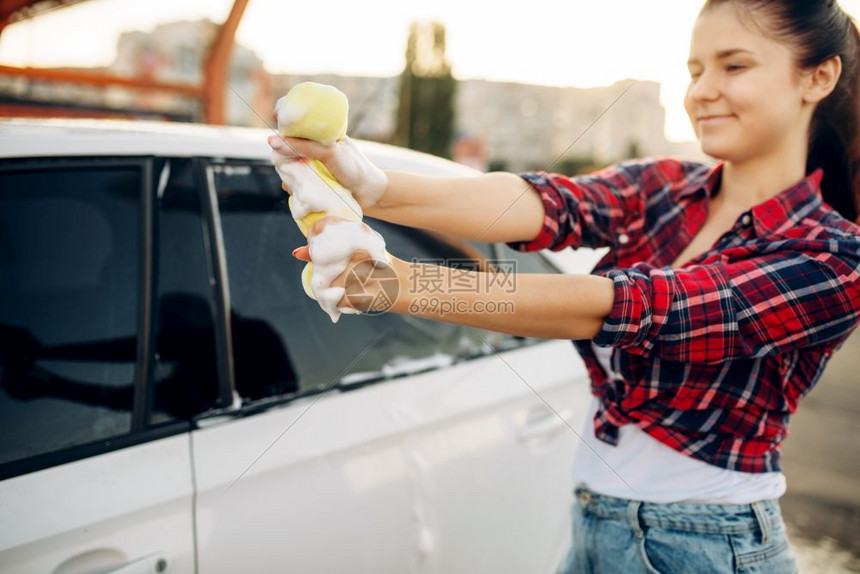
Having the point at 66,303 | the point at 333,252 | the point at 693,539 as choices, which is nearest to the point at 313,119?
the point at 333,252

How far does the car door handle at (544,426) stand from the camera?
1817 millimetres

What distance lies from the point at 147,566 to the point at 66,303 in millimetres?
565

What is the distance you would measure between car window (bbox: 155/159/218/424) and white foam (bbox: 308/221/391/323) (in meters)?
0.62

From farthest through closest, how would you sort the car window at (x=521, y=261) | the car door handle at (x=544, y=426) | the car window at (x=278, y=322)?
the car window at (x=521, y=261) < the car door handle at (x=544, y=426) < the car window at (x=278, y=322)

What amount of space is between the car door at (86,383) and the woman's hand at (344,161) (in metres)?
0.47


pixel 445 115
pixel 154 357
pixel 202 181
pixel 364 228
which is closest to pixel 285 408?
pixel 154 357

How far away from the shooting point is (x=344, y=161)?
1173mm

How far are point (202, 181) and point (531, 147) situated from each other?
79308mm

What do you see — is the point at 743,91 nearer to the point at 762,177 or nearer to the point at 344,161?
the point at 762,177

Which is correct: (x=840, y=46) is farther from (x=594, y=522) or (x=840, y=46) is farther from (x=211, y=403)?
(x=211, y=403)

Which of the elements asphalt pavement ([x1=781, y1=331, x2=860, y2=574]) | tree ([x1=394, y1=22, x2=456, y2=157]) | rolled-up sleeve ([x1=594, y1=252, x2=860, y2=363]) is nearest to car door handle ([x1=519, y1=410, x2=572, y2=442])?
rolled-up sleeve ([x1=594, y1=252, x2=860, y2=363])

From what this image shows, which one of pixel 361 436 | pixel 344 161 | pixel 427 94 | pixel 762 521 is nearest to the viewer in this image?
pixel 344 161

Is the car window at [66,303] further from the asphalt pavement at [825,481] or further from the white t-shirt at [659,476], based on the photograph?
the asphalt pavement at [825,481]

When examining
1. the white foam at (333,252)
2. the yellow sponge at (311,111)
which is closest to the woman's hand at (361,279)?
the white foam at (333,252)
